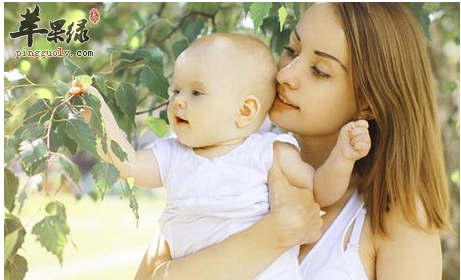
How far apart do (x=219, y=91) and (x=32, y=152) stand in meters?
0.50

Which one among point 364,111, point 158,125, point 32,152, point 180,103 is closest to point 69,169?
point 32,152

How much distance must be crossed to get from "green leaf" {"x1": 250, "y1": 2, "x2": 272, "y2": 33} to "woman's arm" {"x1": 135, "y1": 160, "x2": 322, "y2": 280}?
1.01 ft

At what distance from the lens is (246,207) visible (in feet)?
5.24

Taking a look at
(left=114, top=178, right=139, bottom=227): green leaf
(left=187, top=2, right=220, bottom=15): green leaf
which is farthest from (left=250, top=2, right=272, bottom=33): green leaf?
(left=187, top=2, right=220, bottom=15): green leaf

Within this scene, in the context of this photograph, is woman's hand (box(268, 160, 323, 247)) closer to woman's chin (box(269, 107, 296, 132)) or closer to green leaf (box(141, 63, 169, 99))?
woman's chin (box(269, 107, 296, 132))

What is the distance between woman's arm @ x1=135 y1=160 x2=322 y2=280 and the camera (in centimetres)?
158

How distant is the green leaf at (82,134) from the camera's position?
1.26 m

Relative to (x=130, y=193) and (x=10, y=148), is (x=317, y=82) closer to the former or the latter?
(x=130, y=193)

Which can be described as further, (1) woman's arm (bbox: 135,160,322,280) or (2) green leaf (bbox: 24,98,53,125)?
(1) woman's arm (bbox: 135,160,322,280)

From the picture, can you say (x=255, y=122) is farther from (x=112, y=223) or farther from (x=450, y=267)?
(x=112, y=223)

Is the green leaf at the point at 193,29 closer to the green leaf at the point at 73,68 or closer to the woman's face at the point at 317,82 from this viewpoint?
the woman's face at the point at 317,82

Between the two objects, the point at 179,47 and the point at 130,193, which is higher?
the point at 179,47

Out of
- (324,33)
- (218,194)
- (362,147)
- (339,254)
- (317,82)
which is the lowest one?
(339,254)

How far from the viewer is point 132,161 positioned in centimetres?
161
